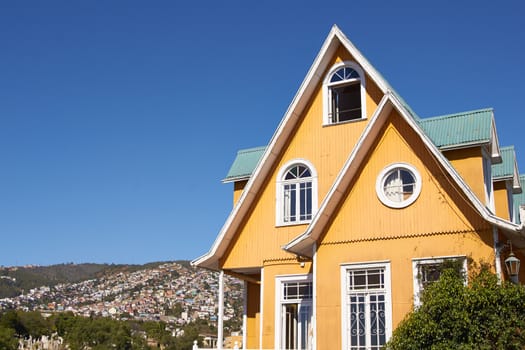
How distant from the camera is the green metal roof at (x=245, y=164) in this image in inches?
957

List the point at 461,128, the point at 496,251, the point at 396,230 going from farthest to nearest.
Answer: the point at 461,128 < the point at 396,230 < the point at 496,251

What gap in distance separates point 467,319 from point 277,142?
9.50 meters

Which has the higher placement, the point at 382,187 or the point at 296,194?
the point at 296,194

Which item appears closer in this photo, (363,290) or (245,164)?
(363,290)

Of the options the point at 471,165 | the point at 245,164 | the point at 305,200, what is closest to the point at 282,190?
the point at 305,200

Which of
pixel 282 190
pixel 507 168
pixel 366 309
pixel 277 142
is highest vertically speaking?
pixel 277 142

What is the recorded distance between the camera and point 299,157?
2208cm

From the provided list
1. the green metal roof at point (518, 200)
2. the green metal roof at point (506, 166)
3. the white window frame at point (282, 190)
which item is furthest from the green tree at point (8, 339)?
the green metal roof at point (506, 166)

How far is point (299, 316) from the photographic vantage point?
2103cm

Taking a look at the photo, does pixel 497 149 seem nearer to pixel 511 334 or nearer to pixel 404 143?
pixel 404 143

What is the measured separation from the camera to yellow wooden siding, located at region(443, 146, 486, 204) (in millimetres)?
18516

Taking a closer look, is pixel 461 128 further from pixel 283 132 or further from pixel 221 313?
pixel 221 313

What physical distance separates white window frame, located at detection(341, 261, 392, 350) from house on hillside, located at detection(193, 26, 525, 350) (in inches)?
1.1

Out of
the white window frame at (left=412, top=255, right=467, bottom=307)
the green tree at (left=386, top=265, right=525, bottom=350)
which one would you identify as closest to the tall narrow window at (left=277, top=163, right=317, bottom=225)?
the white window frame at (left=412, top=255, right=467, bottom=307)
